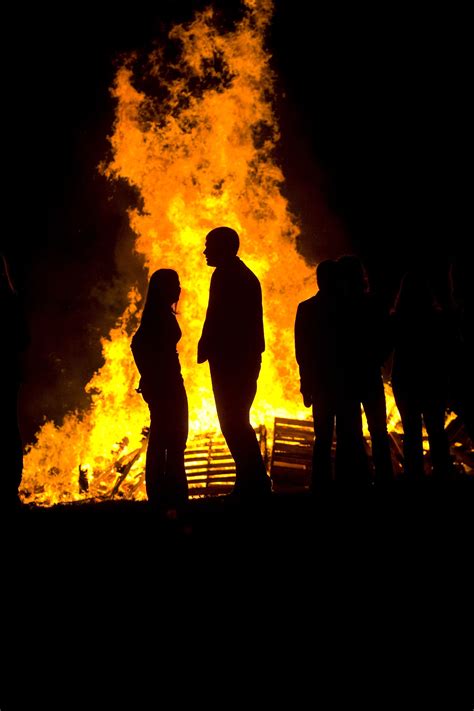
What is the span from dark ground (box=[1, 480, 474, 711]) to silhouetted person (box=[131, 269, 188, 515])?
1.11m

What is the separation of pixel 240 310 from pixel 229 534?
2.11 metres

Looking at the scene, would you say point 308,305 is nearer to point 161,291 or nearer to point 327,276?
point 327,276

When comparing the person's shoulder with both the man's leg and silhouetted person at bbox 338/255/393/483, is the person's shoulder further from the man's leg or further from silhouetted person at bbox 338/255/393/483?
the man's leg

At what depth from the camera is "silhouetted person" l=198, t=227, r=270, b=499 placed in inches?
180

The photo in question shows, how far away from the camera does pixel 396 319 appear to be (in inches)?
213

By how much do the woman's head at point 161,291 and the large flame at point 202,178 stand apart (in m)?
8.97

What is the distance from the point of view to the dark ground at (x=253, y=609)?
2.31 m

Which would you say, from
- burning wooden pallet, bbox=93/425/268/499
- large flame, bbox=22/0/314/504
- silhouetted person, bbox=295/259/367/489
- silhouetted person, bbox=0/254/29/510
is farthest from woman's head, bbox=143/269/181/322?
large flame, bbox=22/0/314/504

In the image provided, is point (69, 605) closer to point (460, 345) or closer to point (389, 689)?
point (389, 689)

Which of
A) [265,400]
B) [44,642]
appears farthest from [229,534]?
[265,400]

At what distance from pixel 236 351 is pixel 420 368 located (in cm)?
211

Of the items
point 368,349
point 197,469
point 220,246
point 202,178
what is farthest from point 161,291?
point 202,178

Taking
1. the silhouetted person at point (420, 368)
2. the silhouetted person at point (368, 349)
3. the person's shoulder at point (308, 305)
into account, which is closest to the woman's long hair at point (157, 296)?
the person's shoulder at point (308, 305)

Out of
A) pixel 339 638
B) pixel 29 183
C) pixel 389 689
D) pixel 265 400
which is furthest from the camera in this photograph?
pixel 29 183
